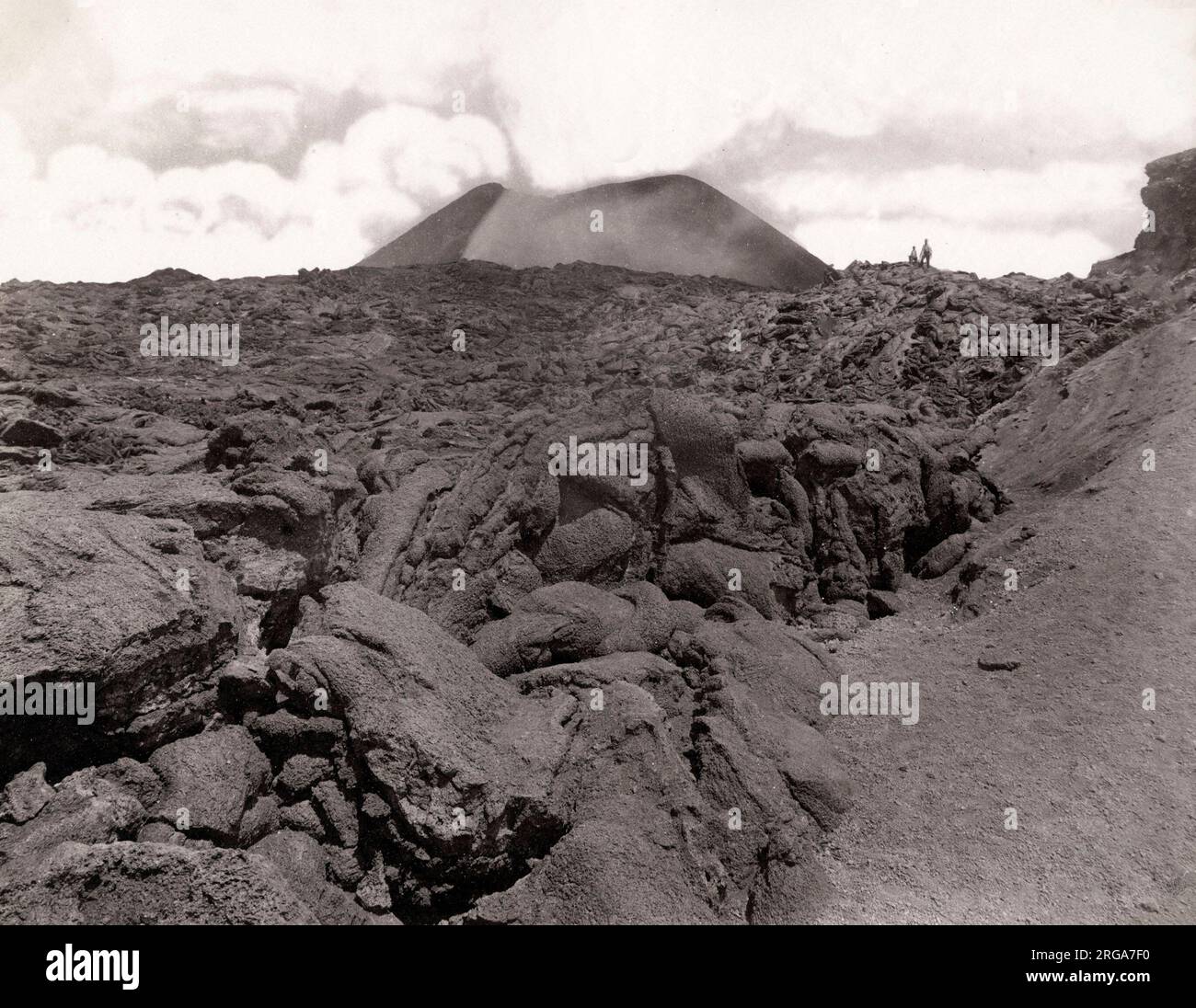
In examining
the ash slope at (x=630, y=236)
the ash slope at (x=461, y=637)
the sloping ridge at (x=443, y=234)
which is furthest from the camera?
the sloping ridge at (x=443, y=234)

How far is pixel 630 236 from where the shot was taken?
38.4 m

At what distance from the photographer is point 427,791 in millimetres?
4473

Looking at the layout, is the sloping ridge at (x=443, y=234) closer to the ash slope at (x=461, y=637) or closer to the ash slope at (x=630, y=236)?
the ash slope at (x=630, y=236)

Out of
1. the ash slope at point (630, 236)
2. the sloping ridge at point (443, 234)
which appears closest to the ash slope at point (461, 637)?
the ash slope at point (630, 236)

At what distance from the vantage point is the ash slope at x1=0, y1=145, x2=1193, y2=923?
4.33m

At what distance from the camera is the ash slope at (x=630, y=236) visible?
123 ft

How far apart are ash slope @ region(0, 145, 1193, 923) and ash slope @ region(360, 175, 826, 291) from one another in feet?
84.2

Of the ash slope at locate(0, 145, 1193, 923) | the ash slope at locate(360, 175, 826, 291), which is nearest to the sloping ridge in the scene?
the ash slope at locate(360, 175, 826, 291)

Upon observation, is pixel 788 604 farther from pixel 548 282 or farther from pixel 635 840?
pixel 548 282

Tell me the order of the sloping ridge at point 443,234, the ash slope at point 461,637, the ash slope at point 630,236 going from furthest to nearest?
the sloping ridge at point 443,234 < the ash slope at point 630,236 < the ash slope at point 461,637

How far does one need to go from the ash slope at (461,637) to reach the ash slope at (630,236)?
84.2ft

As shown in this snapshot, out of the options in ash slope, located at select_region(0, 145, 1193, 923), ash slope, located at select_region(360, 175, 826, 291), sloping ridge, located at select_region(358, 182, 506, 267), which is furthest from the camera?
sloping ridge, located at select_region(358, 182, 506, 267)

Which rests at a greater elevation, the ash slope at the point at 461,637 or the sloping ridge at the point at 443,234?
the sloping ridge at the point at 443,234

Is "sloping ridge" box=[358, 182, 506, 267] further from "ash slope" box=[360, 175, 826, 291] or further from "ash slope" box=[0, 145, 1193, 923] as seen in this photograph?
"ash slope" box=[0, 145, 1193, 923]
